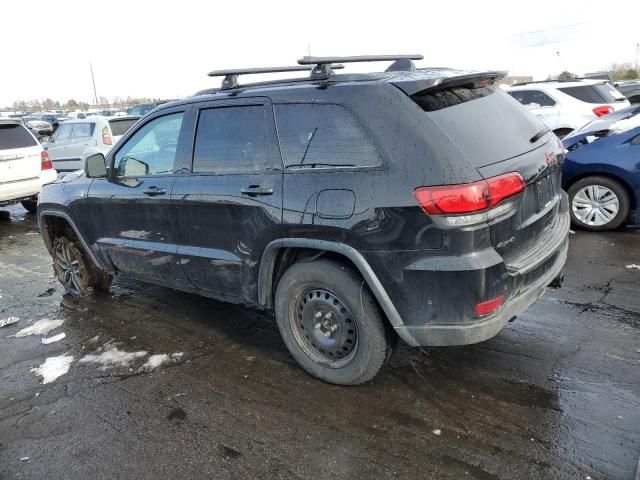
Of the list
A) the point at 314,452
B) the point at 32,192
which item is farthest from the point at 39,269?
the point at 314,452

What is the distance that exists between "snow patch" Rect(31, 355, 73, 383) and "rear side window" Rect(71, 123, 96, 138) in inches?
395

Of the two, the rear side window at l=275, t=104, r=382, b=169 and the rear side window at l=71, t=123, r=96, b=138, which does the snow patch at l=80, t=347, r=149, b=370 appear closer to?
the rear side window at l=275, t=104, r=382, b=169

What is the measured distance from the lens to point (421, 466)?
101 inches

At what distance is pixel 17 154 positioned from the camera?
918 centimetres

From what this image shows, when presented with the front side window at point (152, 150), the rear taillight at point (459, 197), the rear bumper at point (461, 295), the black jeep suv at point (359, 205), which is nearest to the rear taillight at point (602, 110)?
the black jeep suv at point (359, 205)

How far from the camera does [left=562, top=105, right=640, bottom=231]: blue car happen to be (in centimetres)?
596

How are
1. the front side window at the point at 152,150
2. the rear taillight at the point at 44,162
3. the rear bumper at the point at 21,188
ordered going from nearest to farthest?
1. the front side window at the point at 152,150
2. the rear bumper at the point at 21,188
3. the rear taillight at the point at 44,162

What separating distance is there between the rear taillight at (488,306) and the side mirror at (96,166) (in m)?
3.38

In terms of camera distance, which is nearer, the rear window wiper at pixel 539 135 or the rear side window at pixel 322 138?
the rear side window at pixel 322 138

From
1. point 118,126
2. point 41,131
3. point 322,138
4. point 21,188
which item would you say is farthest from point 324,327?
point 41,131

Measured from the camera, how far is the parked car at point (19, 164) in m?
9.01

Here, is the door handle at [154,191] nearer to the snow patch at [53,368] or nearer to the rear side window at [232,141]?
the rear side window at [232,141]

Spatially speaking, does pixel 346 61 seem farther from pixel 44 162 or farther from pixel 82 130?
pixel 82 130

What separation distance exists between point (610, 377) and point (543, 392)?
1.59 feet
